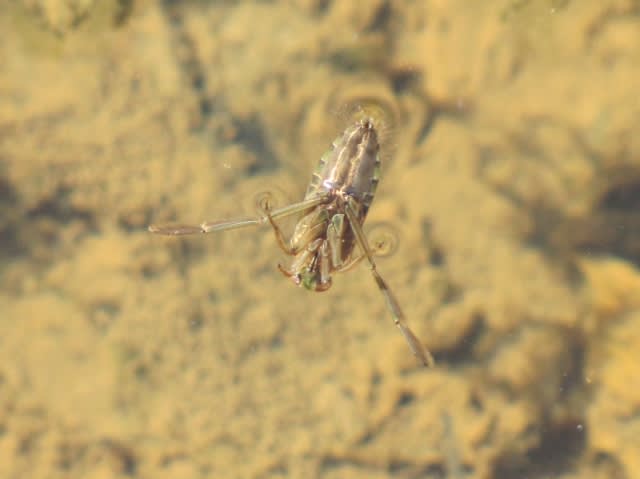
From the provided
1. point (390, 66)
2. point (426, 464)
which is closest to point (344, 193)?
point (390, 66)

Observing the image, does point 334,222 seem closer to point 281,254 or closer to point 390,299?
point 390,299

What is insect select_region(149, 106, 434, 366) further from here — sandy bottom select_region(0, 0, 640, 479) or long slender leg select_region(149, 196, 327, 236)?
sandy bottom select_region(0, 0, 640, 479)

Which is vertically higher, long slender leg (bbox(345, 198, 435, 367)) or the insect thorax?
the insect thorax

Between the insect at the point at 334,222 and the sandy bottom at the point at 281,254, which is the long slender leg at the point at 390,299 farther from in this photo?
the sandy bottom at the point at 281,254

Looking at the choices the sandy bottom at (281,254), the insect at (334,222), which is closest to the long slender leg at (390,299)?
the insect at (334,222)

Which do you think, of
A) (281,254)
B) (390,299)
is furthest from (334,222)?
(281,254)

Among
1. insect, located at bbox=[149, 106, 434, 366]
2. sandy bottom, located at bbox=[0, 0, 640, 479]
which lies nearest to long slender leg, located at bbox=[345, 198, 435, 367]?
insect, located at bbox=[149, 106, 434, 366]
